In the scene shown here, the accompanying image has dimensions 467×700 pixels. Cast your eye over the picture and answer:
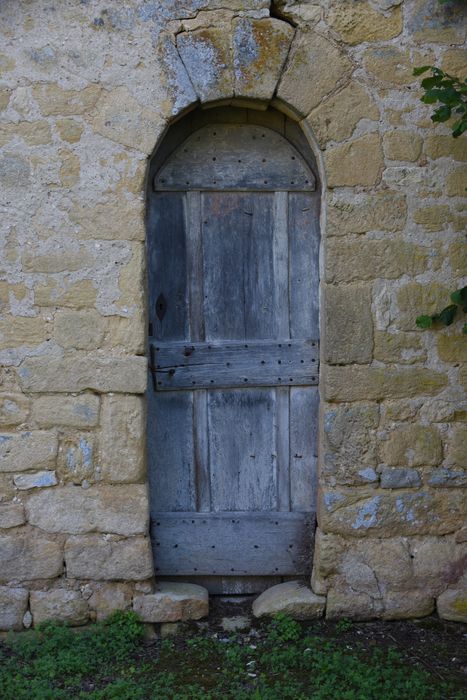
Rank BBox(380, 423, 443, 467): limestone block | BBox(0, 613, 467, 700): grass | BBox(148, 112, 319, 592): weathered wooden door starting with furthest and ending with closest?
BBox(148, 112, 319, 592): weathered wooden door < BBox(380, 423, 443, 467): limestone block < BBox(0, 613, 467, 700): grass

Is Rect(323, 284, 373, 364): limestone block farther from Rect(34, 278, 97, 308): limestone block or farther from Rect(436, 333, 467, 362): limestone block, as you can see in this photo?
Rect(34, 278, 97, 308): limestone block

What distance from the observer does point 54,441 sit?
3.50 m

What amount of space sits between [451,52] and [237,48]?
0.99 meters

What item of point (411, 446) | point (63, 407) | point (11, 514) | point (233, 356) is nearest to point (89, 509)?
point (11, 514)

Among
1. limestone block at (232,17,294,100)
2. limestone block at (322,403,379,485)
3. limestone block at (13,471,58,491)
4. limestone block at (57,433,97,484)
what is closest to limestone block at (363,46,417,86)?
limestone block at (232,17,294,100)

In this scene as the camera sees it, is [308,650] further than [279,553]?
No

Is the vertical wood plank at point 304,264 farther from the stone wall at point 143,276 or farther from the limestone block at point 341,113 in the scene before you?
the limestone block at point 341,113

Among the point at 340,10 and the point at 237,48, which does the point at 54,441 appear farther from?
the point at 340,10

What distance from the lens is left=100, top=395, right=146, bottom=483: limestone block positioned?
349 centimetres

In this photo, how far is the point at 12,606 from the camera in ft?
11.7

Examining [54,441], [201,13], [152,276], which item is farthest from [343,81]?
[54,441]

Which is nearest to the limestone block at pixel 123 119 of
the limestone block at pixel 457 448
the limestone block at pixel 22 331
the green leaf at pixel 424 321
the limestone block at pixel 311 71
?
the limestone block at pixel 311 71

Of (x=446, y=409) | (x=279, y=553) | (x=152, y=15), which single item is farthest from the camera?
(x=279, y=553)

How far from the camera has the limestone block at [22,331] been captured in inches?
136
